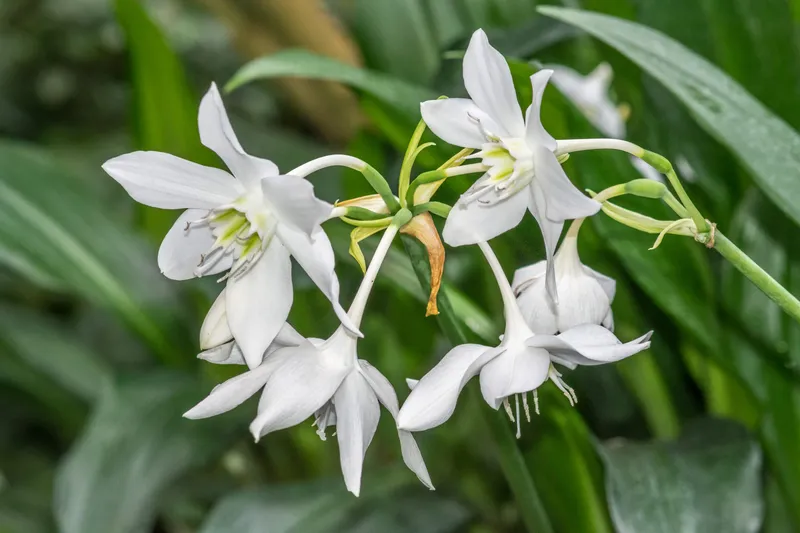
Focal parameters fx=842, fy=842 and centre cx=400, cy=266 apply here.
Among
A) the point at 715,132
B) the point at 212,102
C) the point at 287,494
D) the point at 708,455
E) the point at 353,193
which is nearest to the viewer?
the point at 212,102

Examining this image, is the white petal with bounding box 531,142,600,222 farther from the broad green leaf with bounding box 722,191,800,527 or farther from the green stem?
the broad green leaf with bounding box 722,191,800,527

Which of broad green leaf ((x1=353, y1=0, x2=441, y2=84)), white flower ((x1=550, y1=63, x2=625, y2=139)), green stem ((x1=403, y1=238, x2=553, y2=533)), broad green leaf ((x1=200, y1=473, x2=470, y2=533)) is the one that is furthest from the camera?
broad green leaf ((x1=353, y1=0, x2=441, y2=84))

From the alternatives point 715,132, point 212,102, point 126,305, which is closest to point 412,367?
point 126,305

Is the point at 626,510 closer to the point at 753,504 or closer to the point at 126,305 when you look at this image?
the point at 753,504

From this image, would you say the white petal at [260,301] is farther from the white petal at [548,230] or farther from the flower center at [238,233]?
the white petal at [548,230]

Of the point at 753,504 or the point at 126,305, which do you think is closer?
the point at 753,504

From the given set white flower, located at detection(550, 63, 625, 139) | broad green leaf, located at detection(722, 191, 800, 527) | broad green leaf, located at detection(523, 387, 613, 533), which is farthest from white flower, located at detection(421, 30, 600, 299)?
white flower, located at detection(550, 63, 625, 139)

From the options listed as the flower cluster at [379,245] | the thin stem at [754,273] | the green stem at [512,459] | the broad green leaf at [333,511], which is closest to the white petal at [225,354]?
the flower cluster at [379,245]
